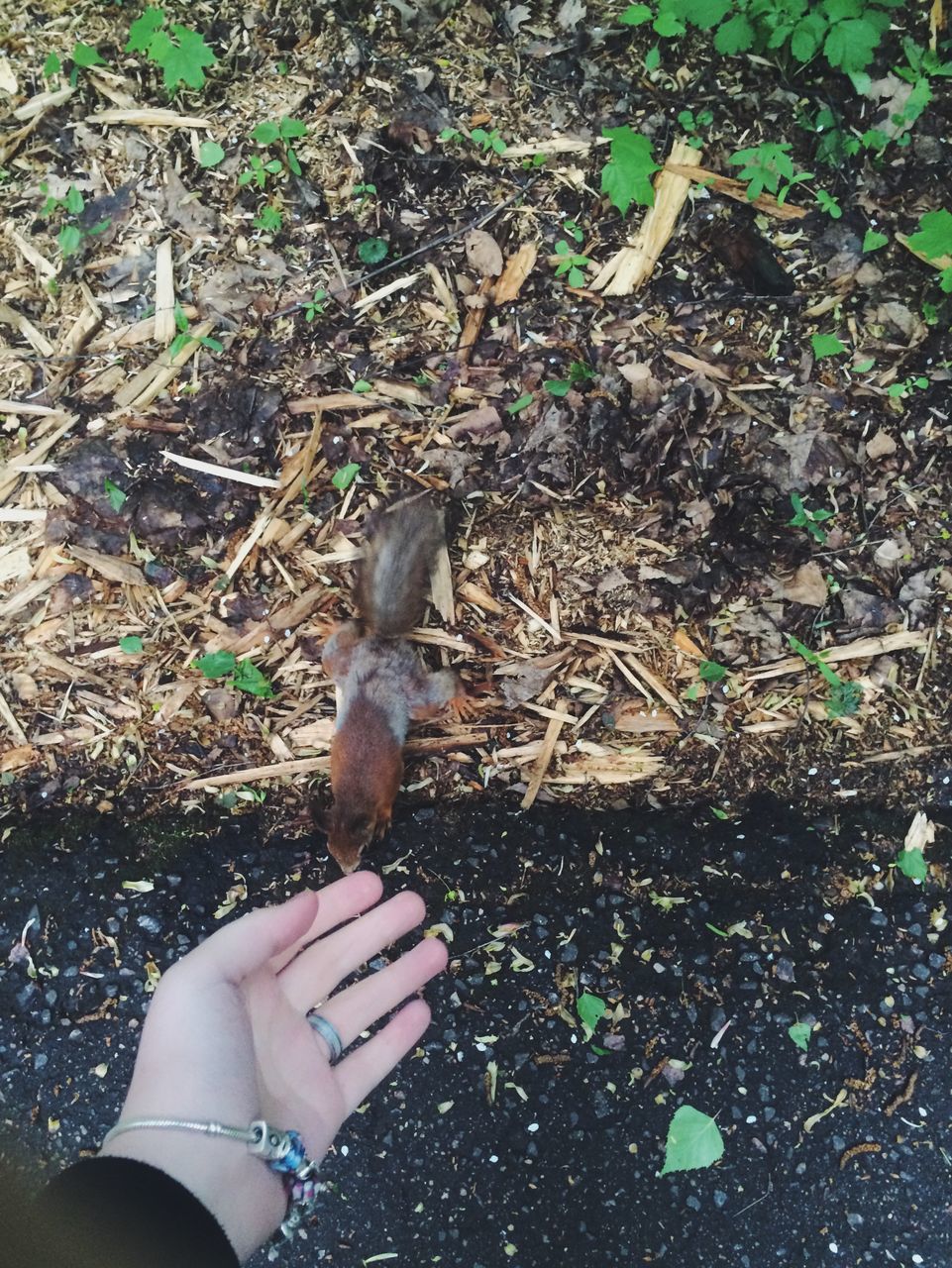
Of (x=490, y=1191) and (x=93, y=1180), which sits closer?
(x=93, y=1180)

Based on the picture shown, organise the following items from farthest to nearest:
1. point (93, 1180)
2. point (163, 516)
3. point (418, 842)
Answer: point (163, 516) → point (418, 842) → point (93, 1180)

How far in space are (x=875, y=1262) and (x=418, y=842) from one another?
6.57 feet

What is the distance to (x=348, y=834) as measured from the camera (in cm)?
315

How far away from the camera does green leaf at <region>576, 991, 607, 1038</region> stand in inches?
117

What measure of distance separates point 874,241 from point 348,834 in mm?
3271

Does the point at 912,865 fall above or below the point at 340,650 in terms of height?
below

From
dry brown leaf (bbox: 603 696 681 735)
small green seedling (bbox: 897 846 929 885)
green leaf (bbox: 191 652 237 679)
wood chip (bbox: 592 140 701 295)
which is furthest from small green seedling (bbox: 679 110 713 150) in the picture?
small green seedling (bbox: 897 846 929 885)

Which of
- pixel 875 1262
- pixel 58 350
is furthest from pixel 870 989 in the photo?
pixel 58 350

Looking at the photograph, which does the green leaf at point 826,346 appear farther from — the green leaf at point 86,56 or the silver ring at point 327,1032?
the green leaf at point 86,56

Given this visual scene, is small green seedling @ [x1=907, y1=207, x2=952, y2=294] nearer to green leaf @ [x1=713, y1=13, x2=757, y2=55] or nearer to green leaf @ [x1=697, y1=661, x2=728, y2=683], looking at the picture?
green leaf @ [x1=713, y1=13, x2=757, y2=55]

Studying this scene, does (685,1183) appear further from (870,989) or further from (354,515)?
(354,515)

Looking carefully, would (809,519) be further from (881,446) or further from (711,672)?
(711,672)

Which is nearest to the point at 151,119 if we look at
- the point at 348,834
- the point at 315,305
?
the point at 315,305

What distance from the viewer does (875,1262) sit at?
2.71 meters
